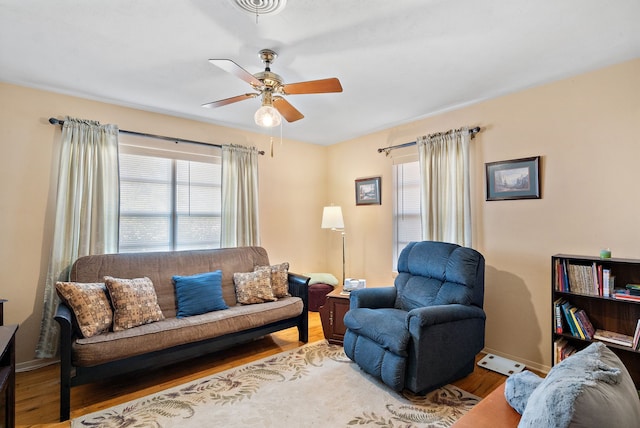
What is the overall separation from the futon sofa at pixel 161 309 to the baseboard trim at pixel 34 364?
0.86 m

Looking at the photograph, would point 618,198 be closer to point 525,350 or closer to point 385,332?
point 525,350

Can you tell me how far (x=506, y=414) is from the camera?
1.31 m

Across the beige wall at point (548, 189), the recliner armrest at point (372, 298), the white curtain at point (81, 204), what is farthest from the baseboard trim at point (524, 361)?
the white curtain at point (81, 204)

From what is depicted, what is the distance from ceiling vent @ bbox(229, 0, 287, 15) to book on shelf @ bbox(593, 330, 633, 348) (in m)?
3.10

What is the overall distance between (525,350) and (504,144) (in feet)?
6.34

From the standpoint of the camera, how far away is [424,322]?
219 cm

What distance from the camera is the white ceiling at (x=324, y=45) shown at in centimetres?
175

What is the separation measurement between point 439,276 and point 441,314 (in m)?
0.57

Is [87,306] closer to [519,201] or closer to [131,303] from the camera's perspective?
[131,303]

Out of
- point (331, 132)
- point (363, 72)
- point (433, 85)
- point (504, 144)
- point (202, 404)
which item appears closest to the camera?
point (202, 404)

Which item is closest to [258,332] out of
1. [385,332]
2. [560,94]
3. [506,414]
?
[385,332]

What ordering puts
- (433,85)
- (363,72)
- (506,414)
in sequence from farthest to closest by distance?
1. (433,85)
2. (363,72)
3. (506,414)

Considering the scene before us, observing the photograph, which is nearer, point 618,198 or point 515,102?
point 618,198

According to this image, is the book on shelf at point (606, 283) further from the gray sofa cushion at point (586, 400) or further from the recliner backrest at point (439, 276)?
the gray sofa cushion at point (586, 400)
